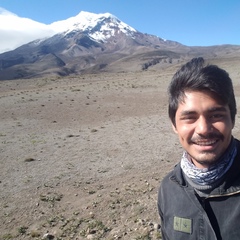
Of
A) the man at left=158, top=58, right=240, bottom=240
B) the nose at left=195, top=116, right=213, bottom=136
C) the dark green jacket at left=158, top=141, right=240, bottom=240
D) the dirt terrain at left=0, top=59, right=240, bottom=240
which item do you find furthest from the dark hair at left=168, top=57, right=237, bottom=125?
the dirt terrain at left=0, top=59, right=240, bottom=240

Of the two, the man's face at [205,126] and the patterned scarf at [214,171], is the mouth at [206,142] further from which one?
the patterned scarf at [214,171]

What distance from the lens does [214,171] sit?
84.1 inches

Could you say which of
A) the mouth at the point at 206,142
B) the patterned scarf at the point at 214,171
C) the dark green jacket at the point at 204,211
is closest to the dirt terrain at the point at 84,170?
the dark green jacket at the point at 204,211

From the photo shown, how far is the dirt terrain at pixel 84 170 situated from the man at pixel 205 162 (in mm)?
3741

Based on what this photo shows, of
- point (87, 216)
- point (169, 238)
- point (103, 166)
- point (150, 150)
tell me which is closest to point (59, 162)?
point (103, 166)

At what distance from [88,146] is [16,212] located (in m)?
5.83

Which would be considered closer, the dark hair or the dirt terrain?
the dark hair

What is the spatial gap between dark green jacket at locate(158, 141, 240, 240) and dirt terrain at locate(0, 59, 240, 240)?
3.66 metres

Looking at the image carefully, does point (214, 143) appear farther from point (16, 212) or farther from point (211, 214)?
point (16, 212)

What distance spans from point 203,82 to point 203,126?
13.3 inches

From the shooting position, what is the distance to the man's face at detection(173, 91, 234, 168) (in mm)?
2189

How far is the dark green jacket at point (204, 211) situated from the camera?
210 cm

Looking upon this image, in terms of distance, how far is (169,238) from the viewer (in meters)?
2.45

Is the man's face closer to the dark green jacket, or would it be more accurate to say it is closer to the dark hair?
the dark hair
